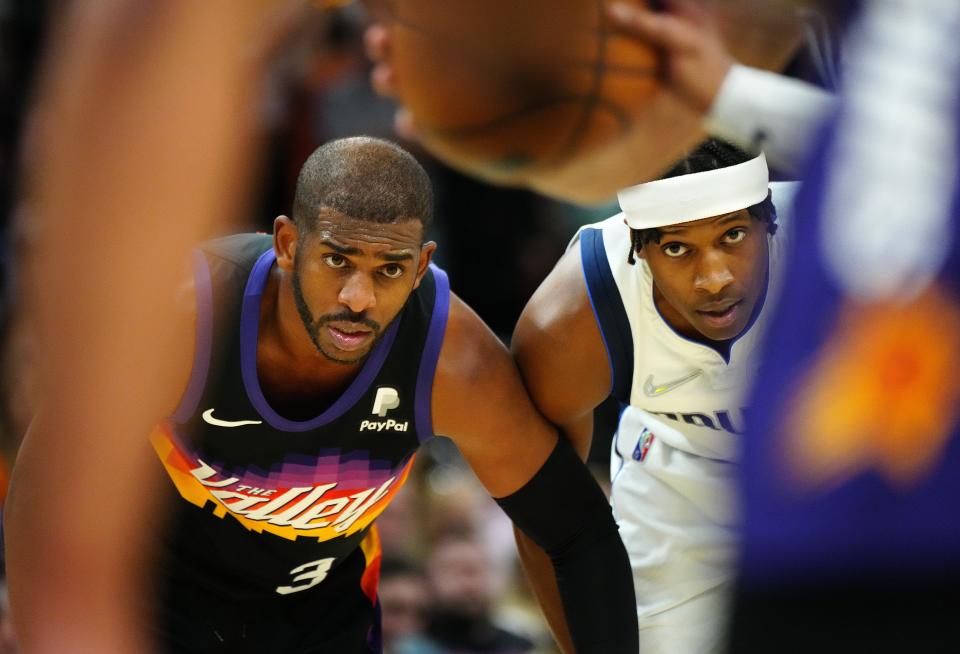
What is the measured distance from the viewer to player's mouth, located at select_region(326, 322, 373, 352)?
9.48 feet

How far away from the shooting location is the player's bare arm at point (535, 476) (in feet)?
10.1

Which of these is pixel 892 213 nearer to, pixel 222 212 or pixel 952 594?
pixel 952 594

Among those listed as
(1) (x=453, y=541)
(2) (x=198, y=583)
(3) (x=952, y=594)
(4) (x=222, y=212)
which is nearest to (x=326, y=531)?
(2) (x=198, y=583)

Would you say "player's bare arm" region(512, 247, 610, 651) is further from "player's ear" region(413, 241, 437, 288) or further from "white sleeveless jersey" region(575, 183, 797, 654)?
"player's ear" region(413, 241, 437, 288)

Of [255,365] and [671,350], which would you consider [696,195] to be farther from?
[255,365]

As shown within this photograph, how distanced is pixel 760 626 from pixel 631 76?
22.0 inches

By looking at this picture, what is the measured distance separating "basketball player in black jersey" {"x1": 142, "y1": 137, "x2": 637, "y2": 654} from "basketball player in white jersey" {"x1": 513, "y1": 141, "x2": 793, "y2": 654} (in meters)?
0.17

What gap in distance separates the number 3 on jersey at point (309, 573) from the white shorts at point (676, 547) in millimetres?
841

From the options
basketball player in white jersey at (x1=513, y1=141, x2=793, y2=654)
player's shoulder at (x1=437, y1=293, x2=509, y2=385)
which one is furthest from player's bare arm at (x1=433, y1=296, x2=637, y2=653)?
basketball player in white jersey at (x1=513, y1=141, x2=793, y2=654)

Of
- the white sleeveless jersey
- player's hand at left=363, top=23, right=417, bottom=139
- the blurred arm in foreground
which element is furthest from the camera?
the white sleeveless jersey

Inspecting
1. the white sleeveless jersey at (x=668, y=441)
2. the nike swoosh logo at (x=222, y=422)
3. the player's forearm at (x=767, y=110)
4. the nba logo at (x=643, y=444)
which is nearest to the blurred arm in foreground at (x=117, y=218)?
the player's forearm at (x=767, y=110)

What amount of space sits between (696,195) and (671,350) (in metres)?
0.43

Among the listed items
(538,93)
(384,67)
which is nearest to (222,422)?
(384,67)

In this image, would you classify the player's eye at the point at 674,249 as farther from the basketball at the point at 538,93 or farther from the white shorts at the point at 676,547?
the basketball at the point at 538,93
